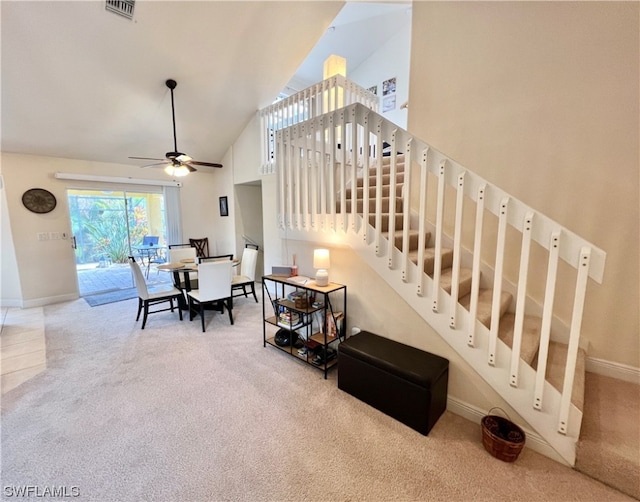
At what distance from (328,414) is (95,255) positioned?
19.1 feet

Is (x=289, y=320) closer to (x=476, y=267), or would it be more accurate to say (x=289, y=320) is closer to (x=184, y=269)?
(x=476, y=267)

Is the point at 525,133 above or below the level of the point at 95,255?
above

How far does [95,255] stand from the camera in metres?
5.43

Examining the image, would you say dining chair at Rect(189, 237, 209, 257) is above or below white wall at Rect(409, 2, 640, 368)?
below

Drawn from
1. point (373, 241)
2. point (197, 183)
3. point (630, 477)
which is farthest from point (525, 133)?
point (197, 183)

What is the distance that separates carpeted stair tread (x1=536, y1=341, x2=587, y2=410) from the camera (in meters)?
1.67

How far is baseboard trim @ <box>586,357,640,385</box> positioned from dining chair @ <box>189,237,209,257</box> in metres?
6.48

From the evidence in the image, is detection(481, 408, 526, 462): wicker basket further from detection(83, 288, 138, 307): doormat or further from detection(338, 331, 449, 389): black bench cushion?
detection(83, 288, 138, 307): doormat

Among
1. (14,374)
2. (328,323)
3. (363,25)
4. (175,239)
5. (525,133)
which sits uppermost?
(363,25)

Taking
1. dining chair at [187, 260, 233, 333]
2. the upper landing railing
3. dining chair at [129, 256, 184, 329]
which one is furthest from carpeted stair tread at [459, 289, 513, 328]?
dining chair at [129, 256, 184, 329]

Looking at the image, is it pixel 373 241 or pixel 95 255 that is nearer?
pixel 373 241

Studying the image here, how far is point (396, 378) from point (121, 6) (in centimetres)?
446

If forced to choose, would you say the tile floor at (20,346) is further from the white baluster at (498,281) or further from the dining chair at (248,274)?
the white baluster at (498,281)

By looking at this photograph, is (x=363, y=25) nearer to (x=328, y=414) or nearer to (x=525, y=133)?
(x=525, y=133)
